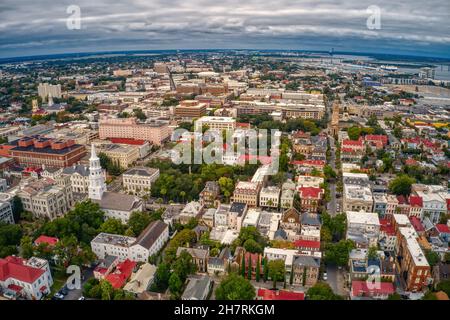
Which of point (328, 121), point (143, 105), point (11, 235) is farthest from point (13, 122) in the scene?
point (328, 121)

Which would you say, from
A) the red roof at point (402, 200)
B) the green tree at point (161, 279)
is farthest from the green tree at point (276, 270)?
the red roof at point (402, 200)

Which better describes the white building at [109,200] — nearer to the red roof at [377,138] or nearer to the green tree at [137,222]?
the green tree at [137,222]

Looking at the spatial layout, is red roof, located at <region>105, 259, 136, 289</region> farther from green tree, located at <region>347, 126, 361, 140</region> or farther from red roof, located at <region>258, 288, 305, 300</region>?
green tree, located at <region>347, 126, 361, 140</region>

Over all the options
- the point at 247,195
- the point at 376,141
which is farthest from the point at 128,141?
the point at 376,141

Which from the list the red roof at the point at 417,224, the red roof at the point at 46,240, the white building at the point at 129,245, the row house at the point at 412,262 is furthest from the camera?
the red roof at the point at 417,224

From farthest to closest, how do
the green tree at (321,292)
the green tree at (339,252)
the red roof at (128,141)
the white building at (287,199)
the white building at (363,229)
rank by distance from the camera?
the red roof at (128,141), the white building at (287,199), the white building at (363,229), the green tree at (339,252), the green tree at (321,292)

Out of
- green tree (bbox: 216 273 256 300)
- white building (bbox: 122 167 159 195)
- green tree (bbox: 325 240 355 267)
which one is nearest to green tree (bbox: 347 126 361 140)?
white building (bbox: 122 167 159 195)
